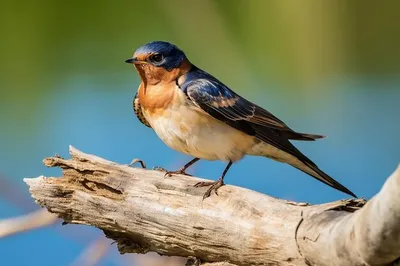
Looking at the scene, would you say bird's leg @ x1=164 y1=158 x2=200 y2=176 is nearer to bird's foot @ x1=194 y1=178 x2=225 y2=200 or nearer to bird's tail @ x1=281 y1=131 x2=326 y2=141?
bird's foot @ x1=194 y1=178 x2=225 y2=200

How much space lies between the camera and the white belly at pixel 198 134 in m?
1.75

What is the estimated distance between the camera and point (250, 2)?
259cm

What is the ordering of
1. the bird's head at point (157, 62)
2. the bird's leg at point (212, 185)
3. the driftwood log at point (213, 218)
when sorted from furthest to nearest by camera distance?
the bird's head at point (157, 62) → the bird's leg at point (212, 185) → the driftwood log at point (213, 218)

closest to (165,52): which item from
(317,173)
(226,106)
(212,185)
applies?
(226,106)

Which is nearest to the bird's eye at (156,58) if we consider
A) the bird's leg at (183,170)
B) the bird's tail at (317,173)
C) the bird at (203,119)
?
the bird at (203,119)

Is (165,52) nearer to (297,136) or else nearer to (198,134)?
(198,134)

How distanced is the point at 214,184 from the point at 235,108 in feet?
0.79

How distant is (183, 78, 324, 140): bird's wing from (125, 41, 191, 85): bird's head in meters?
0.08

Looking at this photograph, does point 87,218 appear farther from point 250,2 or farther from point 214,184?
point 250,2

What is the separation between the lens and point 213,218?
60.2 inches

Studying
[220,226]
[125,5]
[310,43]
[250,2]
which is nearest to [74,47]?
[125,5]

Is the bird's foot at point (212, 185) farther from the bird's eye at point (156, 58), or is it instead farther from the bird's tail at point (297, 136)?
the bird's eye at point (156, 58)

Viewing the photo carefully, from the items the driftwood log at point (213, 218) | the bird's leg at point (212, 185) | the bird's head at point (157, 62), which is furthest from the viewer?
the bird's head at point (157, 62)

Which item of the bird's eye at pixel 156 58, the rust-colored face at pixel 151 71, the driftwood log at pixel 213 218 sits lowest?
the driftwood log at pixel 213 218
